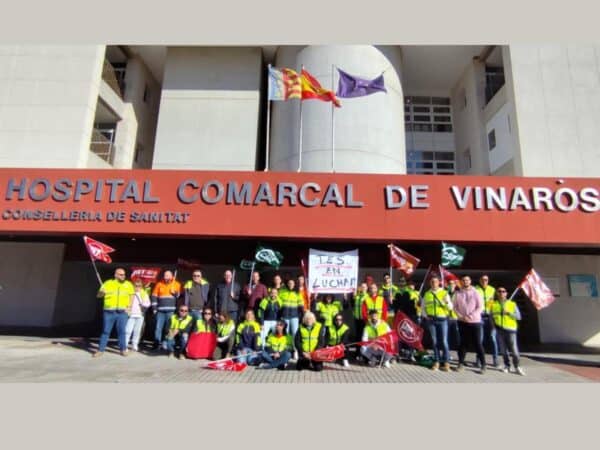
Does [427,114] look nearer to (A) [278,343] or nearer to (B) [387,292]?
(B) [387,292]

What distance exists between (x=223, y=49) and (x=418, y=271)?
50.5 feet

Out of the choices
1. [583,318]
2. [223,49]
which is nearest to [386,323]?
[583,318]

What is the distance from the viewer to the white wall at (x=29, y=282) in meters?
14.0

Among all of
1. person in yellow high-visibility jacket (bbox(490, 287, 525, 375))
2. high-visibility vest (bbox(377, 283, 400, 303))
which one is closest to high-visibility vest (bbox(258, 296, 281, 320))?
high-visibility vest (bbox(377, 283, 400, 303))

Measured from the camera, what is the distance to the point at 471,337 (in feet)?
27.5

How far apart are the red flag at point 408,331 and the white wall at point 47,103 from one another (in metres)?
14.1

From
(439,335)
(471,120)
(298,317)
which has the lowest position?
(439,335)

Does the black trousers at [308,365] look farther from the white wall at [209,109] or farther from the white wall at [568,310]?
the white wall at [209,109]

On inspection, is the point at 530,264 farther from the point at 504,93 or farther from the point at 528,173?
the point at 504,93

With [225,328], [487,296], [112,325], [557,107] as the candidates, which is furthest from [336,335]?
[557,107]

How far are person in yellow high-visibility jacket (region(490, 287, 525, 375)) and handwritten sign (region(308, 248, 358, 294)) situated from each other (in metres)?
3.36

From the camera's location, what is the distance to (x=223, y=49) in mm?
19906

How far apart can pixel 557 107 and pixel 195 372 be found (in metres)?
16.9

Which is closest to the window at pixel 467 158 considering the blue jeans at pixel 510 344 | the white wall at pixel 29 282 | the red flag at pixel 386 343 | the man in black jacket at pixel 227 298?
the blue jeans at pixel 510 344
